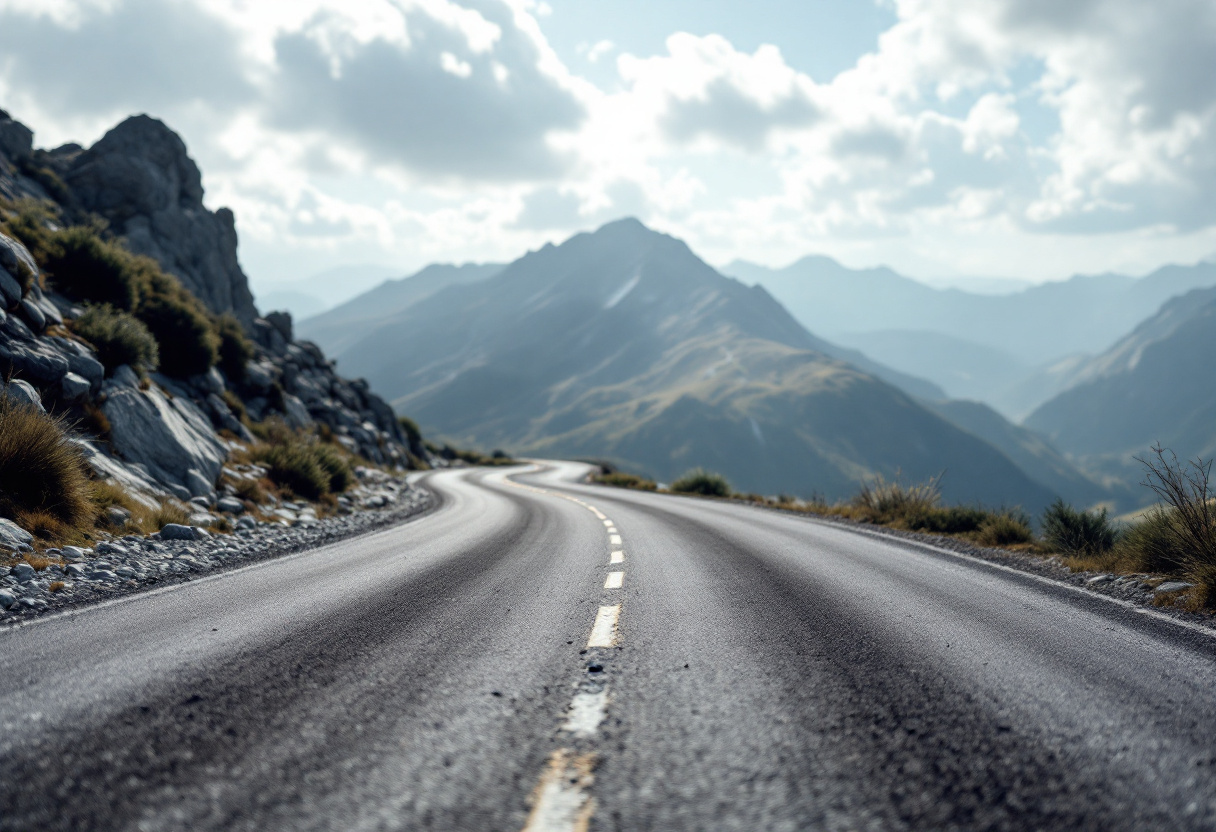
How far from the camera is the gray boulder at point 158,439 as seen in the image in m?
10.9

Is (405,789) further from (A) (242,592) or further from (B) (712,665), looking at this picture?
(A) (242,592)

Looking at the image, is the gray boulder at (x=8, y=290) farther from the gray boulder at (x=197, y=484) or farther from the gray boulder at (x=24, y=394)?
the gray boulder at (x=197, y=484)

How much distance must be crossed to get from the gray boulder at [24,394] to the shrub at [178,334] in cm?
666

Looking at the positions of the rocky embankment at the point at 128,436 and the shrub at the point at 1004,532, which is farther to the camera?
the shrub at the point at 1004,532

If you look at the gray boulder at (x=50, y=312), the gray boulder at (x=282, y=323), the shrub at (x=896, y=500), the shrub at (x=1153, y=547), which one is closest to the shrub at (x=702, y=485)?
the shrub at (x=896, y=500)

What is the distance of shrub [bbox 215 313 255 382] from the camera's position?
2114 centimetres

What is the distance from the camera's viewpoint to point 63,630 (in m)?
4.62

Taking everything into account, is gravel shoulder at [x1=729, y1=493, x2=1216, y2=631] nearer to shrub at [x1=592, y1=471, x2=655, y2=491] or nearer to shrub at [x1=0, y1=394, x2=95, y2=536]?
shrub at [x1=0, y1=394, x2=95, y2=536]

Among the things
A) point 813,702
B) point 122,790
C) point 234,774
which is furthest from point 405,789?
point 813,702

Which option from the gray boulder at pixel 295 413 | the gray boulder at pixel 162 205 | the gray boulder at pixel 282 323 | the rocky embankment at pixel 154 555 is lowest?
the rocky embankment at pixel 154 555

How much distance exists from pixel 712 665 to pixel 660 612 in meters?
1.42

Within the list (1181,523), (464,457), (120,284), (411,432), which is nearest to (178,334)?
(120,284)

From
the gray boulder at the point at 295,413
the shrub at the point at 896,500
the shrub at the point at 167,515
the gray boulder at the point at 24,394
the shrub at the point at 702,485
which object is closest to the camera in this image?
the gray boulder at the point at 24,394

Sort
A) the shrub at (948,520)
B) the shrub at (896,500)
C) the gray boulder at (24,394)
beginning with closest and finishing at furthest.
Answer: the gray boulder at (24,394), the shrub at (948,520), the shrub at (896,500)
